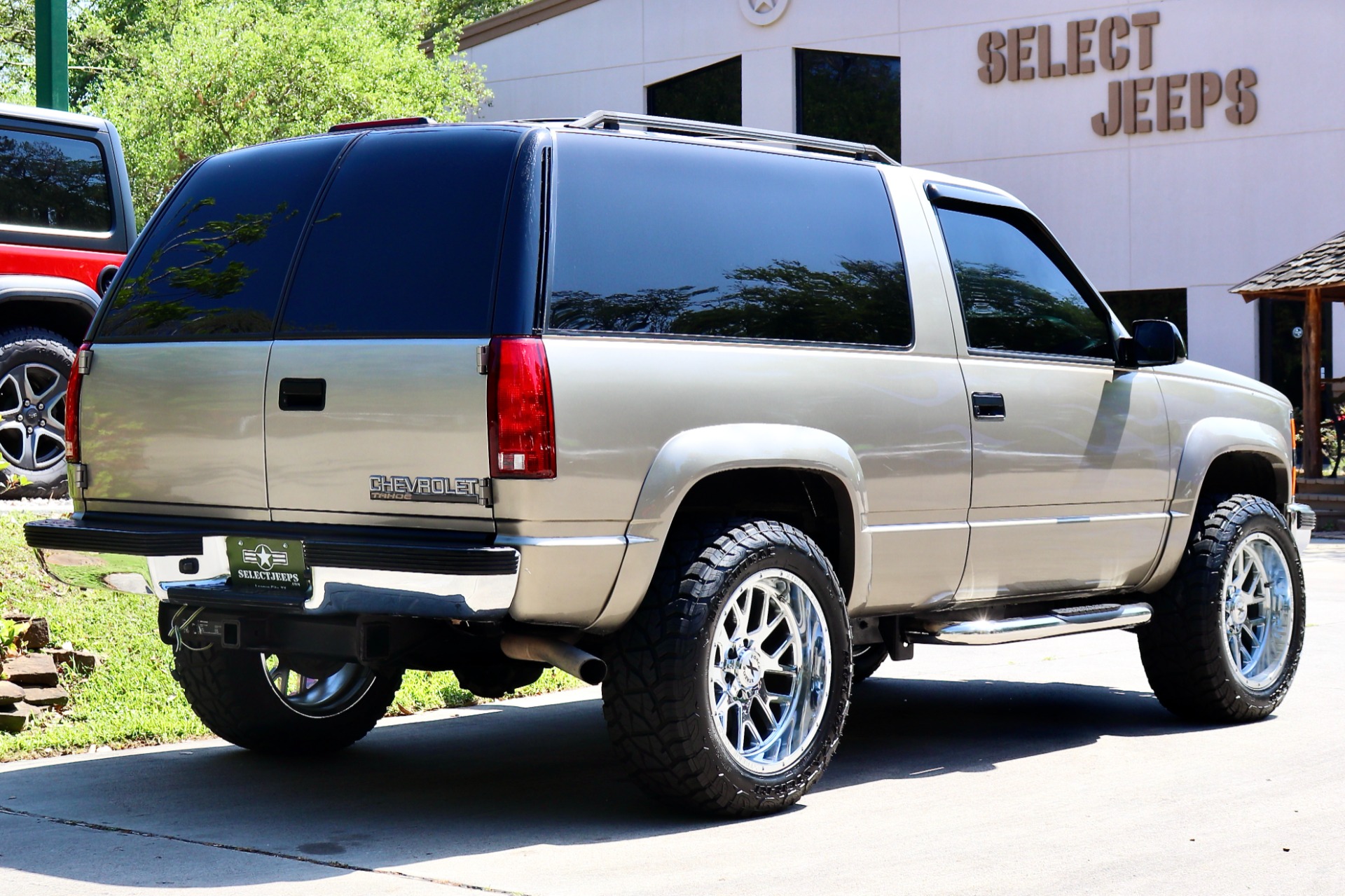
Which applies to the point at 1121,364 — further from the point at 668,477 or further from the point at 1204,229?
the point at 1204,229

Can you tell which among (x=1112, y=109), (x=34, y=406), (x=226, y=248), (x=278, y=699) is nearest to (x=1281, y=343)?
(x=1112, y=109)

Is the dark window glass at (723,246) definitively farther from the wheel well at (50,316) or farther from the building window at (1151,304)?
the building window at (1151,304)

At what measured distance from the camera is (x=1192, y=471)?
6867mm

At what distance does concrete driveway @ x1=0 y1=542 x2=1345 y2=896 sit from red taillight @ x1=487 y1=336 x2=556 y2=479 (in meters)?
1.10

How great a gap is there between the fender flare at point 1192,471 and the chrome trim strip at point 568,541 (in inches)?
113

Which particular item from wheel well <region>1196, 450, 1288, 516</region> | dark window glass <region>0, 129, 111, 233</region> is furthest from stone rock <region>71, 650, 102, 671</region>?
wheel well <region>1196, 450, 1288, 516</region>

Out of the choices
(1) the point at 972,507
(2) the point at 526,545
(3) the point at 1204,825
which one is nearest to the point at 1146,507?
Result: (1) the point at 972,507

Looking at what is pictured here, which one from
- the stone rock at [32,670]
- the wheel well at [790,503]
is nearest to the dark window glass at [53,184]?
the stone rock at [32,670]

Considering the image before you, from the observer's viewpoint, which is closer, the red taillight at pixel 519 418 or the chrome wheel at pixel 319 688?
the red taillight at pixel 519 418

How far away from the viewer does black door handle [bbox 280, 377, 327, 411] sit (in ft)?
16.1

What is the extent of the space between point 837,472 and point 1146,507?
6.11ft

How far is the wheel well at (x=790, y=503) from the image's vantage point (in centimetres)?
534

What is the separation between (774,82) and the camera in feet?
87.5

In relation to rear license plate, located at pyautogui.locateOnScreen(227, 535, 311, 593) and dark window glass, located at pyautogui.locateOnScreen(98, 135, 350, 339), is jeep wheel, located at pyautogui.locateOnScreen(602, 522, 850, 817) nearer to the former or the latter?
rear license plate, located at pyautogui.locateOnScreen(227, 535, 311, 593)
